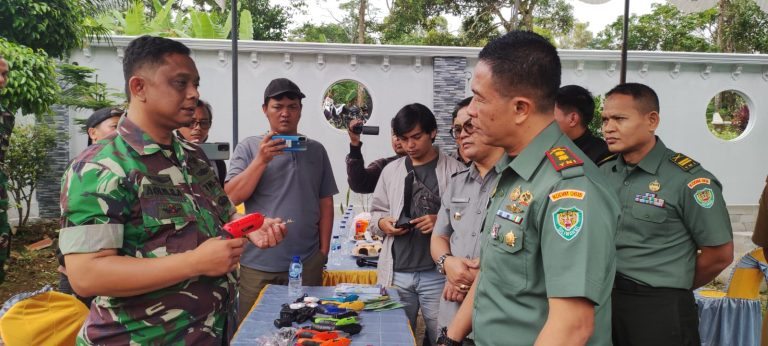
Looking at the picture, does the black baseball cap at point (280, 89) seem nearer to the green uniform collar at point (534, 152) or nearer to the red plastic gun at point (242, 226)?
the red plastic gun at point (242, 226)

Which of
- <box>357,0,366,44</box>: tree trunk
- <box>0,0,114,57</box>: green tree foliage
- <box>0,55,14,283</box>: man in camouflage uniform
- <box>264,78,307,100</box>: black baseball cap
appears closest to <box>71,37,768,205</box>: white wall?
<box>0,0,114,57</box>: green tree foliage

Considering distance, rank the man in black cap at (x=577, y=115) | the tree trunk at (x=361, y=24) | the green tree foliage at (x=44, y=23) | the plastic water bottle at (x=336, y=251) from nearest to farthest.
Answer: the man in black cap at (x=577, y=115) < the plastic water bottle at (x=336, y=251) < the green tree foliage at (x=44, y=23) < the tree trunk at (x=361, y=24)

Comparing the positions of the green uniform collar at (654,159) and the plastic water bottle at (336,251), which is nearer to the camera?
the green uniform collar at (654,159)

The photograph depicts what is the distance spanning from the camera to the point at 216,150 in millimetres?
2943

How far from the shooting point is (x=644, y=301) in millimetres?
2197

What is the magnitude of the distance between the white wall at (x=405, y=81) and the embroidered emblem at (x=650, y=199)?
7.78 meters

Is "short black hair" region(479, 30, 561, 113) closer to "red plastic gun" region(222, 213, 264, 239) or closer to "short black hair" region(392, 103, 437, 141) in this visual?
"red plastic gun" region(222, 213, 264, 239)

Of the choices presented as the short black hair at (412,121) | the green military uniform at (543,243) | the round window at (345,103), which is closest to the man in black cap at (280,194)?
the short black hair at (412,121)

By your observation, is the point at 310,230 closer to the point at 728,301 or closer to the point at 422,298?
the point at 422,298

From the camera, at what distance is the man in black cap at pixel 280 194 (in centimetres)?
294

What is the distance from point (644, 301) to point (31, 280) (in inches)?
286

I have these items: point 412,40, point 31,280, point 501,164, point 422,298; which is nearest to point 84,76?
point 31,280

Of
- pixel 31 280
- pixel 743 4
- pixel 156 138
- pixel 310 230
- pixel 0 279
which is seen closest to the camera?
pixel 156 138

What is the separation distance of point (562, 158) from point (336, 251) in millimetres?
3300
